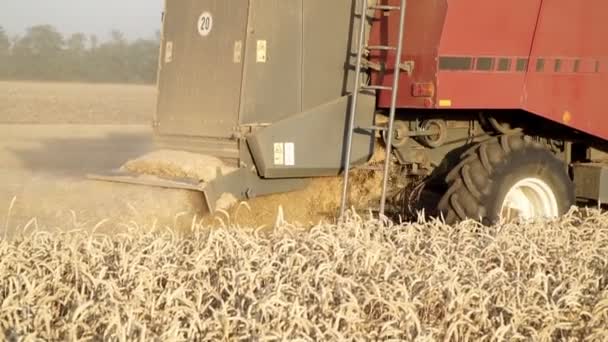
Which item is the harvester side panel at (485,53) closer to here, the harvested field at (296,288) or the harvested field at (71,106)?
the harvested field at (296,288)

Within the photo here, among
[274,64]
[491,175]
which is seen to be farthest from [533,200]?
[274,64]

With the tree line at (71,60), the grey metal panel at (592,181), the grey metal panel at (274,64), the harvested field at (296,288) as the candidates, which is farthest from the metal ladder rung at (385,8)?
the tree line at (71,60)

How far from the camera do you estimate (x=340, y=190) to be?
7273 millimetres

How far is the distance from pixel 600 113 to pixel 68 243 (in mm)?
5047

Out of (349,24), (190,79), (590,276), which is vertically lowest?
(590,276)

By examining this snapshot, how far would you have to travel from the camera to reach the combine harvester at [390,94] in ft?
22.1

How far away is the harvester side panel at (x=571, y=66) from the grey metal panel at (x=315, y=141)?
126 centimetres

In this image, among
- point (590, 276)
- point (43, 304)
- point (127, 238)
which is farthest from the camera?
point (127, 238)

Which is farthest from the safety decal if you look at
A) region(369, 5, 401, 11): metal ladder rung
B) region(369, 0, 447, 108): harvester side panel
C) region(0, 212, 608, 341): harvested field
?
region(0, 212, 608, 341): harvested field

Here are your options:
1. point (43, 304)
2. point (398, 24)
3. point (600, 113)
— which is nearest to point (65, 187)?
point (398, 24)

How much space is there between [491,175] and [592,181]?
1593mm

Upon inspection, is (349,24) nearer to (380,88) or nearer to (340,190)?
(380,88)

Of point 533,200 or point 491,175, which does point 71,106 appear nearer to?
point 533,200

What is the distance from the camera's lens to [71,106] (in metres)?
33.9
